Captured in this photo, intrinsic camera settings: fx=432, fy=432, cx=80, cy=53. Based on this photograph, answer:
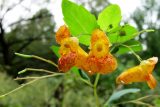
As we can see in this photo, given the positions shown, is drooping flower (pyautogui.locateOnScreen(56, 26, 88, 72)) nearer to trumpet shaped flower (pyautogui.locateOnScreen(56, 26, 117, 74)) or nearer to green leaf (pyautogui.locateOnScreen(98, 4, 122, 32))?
trumpet shaped flower (pyautogui.locateOnScreen(56, 26, 117, 74))

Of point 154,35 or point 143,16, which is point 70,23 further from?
point 143,16

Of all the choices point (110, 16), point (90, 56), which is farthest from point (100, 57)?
point (110, 16)

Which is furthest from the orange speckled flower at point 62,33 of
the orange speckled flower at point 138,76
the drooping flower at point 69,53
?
the orange speckled flower at point 138,76

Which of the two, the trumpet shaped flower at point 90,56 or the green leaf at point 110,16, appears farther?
the green leaf at point 110,16

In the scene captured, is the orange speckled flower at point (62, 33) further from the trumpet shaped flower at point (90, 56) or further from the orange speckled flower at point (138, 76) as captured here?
the orange speckled flower at point (138, 76)

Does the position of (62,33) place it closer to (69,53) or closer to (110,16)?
(69,53)

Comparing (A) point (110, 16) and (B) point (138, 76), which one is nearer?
(B) point (138, 76)
